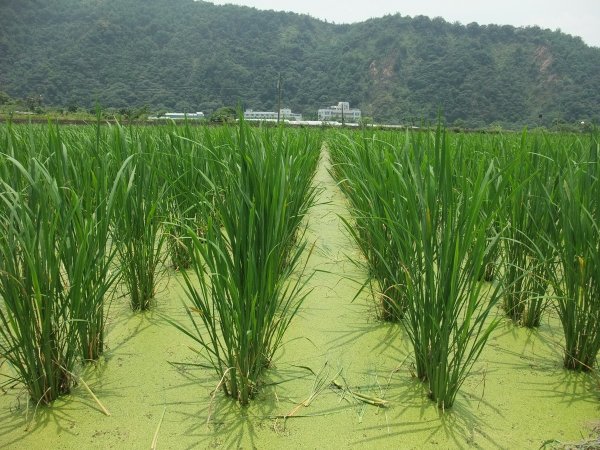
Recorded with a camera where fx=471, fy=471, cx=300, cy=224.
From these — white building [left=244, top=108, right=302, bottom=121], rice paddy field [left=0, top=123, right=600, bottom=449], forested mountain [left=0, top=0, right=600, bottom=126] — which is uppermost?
forested mountain [left=0, top=0, right=600, bottom=126]

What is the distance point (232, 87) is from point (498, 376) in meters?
29.7

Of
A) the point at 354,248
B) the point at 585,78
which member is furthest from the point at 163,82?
the point at 354,248

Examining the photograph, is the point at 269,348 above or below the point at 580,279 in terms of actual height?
below

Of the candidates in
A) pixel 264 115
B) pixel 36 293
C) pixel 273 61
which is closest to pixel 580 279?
pixel 36 293

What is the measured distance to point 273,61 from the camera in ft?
143

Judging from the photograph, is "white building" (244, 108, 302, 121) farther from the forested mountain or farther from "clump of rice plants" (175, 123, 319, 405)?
the forested mountain

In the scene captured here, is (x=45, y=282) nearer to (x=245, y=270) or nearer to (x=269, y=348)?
(x=245, y=270)

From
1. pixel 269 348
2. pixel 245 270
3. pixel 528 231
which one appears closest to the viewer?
pixel 245 270

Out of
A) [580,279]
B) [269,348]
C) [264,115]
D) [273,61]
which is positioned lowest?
[269,348]

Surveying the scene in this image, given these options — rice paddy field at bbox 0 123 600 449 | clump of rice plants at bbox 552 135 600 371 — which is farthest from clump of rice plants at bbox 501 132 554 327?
clump of rice plants at bbox 552 135 600 371

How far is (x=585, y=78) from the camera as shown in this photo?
3316cm

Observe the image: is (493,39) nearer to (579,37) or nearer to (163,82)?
(579,37)

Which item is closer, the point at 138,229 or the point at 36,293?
the point at 36,293

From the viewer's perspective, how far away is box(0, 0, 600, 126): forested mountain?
2853 cm
